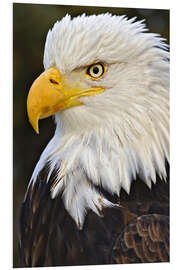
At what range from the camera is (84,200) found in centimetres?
221

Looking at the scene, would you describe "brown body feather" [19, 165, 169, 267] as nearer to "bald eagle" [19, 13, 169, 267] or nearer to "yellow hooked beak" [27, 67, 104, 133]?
"bald eagle" [19, 13, 169, 267]

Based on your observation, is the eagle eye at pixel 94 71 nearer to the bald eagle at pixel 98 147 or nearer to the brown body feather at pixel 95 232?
the bald eagle at pixel 98 147

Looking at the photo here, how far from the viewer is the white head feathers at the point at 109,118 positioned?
222 cm

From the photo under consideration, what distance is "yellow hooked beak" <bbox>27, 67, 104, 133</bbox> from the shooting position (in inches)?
81.9

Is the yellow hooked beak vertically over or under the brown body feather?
over

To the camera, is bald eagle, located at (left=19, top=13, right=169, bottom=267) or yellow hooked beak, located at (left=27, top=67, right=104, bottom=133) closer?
yellow hooked beak, located at (left=27, top=67, right=104, bottom=133)

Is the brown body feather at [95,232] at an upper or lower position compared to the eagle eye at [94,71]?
lower

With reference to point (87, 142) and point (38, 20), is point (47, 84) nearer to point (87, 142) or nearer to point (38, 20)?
point (87, 142)

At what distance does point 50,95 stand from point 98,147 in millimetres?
368

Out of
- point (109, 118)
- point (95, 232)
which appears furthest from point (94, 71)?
point (95, 232)

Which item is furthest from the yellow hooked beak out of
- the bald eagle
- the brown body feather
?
the brown body feather

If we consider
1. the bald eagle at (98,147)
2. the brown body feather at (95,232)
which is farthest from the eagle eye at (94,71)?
the brown body feather at (95,232)
